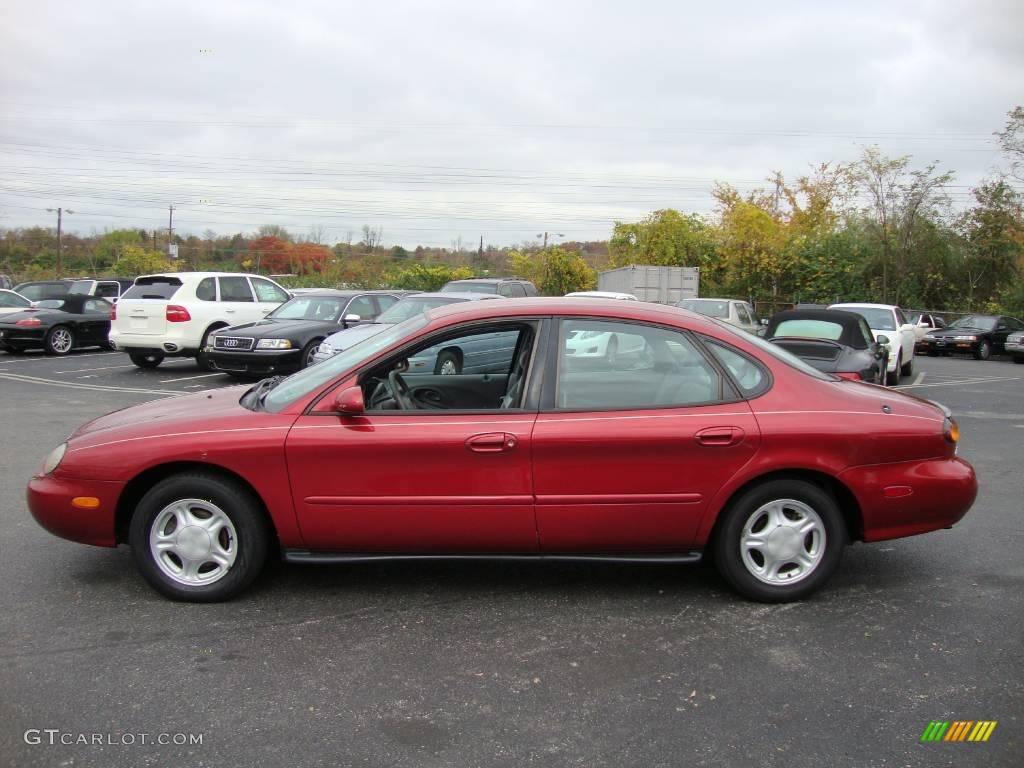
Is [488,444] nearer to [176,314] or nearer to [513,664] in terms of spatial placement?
[513,664]

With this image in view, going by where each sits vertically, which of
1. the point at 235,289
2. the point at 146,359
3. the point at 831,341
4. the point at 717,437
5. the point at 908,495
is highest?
the point at 235,289

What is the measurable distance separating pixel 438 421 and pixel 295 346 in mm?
9507

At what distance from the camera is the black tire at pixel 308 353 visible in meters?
13.1

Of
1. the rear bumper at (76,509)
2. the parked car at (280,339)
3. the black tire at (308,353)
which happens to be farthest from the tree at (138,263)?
the rear bumper at (76,509)

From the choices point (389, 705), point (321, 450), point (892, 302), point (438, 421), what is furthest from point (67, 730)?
point (892, 302)

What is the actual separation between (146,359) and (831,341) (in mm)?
12230

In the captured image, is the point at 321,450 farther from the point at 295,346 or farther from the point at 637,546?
the point at 295,346

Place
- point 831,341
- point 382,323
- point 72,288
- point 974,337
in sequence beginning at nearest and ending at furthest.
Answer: point 831,341 < point 382,323 < point 72,288 < point 974,337

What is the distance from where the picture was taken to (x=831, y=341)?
10516 millimetres

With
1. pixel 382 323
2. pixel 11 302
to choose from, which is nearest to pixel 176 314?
pixel 382 323

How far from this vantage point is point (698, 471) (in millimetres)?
4031

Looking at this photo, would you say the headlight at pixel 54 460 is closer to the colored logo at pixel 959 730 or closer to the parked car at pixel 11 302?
the colored logo at pixel 959 730

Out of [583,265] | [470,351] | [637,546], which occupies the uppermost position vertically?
[583,265]

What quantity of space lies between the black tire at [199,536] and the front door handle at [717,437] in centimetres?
218
